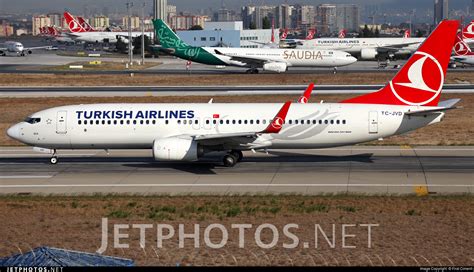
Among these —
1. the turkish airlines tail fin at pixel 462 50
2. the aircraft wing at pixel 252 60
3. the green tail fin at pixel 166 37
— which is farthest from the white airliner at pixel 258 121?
the turkish airlines tail fin at pixel 462 50

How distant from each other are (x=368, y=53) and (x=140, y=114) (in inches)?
3780

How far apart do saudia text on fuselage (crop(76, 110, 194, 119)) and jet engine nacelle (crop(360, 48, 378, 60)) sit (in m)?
95.4

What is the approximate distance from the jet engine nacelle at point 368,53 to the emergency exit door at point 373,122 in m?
94.4

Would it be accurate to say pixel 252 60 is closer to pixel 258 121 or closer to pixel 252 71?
pixel 252 71

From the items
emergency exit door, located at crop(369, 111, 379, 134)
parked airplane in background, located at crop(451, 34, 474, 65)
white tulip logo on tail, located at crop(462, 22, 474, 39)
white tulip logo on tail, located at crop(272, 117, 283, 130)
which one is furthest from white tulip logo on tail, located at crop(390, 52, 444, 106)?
white tulip logo on tail, located at crop(462, 22, 474, 39)

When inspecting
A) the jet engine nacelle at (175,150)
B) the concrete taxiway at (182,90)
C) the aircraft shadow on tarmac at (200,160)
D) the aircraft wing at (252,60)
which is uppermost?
the aircraft wing at (252,60)

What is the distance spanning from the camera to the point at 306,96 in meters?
43.7

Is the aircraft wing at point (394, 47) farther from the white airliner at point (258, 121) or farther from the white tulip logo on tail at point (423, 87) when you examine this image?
the white tulip logo on tail at point (423, 87)

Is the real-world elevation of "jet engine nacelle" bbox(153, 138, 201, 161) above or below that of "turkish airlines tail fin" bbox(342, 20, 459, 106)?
below

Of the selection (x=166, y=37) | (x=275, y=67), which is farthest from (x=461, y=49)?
(x=166, y=37)

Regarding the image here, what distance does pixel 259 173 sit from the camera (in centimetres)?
3797

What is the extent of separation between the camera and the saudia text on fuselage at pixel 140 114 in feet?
132

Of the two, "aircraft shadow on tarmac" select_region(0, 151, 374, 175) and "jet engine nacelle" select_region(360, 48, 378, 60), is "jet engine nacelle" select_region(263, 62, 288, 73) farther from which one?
"aircraft shadow on tarmac" select_region(0, 151, 374, 175)

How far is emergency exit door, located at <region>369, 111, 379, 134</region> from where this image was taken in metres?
39.2
